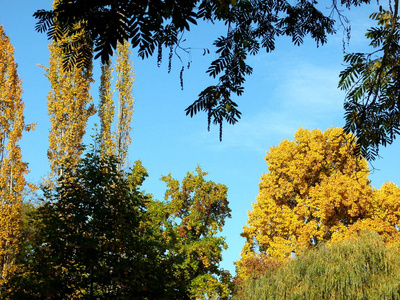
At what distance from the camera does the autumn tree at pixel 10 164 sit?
19922mm

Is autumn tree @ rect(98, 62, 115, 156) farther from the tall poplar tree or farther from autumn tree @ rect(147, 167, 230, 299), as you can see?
autumn tree @ rect(147, 167, 230, 299)

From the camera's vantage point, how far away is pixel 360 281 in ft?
45.6

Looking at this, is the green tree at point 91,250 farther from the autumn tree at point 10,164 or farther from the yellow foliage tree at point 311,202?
the yellow foliage tree at point 311,202

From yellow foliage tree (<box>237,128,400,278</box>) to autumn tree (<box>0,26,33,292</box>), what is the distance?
11.5m

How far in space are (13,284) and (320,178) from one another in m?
19.1

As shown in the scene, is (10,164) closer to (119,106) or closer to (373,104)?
(119,106)

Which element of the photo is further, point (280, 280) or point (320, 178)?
point (320, 178)

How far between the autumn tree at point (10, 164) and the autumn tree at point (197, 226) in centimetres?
624

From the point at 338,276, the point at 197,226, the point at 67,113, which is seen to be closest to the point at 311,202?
the point at 197,226

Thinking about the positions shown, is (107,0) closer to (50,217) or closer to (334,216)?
(50,217)

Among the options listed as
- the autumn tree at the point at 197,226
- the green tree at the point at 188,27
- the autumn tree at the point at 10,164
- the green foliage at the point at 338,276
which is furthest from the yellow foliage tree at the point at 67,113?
the green tree at the point at 188,27

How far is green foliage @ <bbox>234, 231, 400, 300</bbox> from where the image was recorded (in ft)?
44.5

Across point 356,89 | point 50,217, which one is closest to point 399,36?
point 356,89

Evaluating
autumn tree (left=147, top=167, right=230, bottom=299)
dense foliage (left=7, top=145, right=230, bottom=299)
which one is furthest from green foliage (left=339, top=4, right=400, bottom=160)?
autumn tree (left=147, top=167, right=230, bottom=299)
